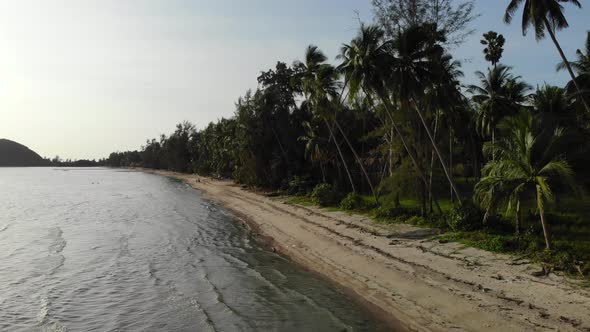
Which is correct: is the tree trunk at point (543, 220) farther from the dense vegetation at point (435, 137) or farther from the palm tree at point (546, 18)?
the palm tree at point (546, 18)

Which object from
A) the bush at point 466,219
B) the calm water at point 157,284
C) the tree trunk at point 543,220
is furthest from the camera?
the bush at point 466,219

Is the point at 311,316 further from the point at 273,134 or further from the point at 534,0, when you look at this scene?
the point at 273,134

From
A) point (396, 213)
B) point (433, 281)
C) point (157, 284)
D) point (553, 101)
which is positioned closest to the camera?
point (433, 281)

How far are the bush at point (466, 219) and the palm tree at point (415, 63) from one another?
289cm

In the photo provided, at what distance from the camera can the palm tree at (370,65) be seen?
26.6 metres

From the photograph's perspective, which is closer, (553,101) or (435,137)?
(435,137)

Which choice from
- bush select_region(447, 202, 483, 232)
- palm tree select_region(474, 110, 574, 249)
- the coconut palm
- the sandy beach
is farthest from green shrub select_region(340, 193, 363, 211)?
the coconut palm

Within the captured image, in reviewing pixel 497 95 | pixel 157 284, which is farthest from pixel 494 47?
pixel 157 284

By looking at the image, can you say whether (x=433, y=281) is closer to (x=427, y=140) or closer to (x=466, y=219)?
(x=466, y=219)

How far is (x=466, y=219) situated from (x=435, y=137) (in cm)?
873

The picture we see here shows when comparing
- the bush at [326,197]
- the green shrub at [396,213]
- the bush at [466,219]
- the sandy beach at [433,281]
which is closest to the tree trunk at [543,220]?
the sandy beach at [433,281]

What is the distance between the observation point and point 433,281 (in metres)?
16.1

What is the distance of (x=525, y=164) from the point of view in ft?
57.1

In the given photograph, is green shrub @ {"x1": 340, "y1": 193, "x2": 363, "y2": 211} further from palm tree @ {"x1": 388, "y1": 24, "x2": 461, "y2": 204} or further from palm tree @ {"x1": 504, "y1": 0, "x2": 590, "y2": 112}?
palm tree @ {"x1": 504, "y1": 0, "x2": 590, "y2": 112}
